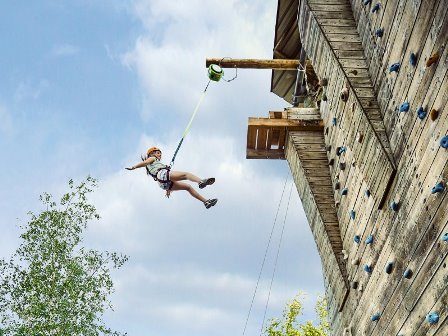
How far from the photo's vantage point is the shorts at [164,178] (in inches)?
394

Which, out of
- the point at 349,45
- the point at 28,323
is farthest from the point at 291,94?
the point at 28,323

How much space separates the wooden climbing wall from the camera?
5465 millimetres

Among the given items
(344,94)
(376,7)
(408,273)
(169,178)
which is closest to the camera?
(408,273)

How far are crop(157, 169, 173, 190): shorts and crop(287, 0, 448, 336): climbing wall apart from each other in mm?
2435

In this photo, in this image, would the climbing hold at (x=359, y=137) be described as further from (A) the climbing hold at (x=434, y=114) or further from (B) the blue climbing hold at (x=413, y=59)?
(A) the climbing hold at (x=434, y=114)

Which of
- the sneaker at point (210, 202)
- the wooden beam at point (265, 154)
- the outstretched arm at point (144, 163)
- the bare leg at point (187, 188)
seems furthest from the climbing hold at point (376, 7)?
the outstretched arm at point (144, 163)

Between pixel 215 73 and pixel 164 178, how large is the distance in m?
2.50

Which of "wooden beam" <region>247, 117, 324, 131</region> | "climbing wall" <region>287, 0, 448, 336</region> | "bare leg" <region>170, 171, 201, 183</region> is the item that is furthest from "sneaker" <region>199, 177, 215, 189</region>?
"climbing wall" <region>287, 0, 448, 336</region>

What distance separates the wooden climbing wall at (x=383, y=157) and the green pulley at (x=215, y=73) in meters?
2.25

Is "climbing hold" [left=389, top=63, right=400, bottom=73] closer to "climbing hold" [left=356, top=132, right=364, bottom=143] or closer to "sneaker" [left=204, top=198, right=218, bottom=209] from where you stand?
"climbing hold" [left=356, top=132, right=364, bottom=143]

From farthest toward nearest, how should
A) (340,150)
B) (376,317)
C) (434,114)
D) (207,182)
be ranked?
(207,182) → (340,150) → (376,317) → (434,114)

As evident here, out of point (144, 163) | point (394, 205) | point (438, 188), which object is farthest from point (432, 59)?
point (144, 163)

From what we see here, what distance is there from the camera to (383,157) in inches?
260

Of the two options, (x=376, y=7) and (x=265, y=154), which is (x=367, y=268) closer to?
(x=376, y=7)
